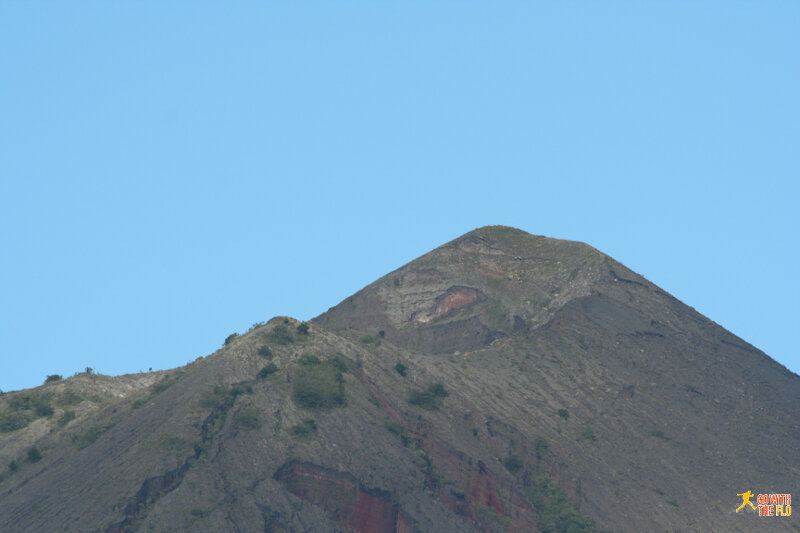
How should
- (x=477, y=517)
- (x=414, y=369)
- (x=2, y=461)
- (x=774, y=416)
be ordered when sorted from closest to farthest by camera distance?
(x=477, y=517) < (x=2, y=461) < (x=414, y=369) < (x=774, y=416)

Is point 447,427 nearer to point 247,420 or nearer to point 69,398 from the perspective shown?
point 247,420

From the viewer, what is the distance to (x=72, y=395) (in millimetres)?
157250

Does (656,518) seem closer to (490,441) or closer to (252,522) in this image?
(490,441)

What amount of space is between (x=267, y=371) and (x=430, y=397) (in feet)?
59.3

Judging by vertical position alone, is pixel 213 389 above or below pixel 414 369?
below

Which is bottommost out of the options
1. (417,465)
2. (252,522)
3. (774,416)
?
(252,522)

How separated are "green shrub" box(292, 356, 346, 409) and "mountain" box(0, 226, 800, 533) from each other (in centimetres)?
26

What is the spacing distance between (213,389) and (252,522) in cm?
2145

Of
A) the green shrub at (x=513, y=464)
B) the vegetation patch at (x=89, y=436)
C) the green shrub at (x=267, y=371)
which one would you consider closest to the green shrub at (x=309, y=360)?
the green shrub at (x=267, y=371)

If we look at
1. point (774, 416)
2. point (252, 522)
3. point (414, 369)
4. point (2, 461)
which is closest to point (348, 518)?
point (252, 522)

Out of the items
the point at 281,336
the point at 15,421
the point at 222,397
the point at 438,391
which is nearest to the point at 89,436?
the point at 222,397

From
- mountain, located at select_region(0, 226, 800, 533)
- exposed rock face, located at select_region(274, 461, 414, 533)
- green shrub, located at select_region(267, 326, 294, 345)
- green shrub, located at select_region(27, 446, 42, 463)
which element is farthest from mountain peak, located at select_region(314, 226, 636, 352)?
green shrub, located at select_region(27, 446, 42, 463)

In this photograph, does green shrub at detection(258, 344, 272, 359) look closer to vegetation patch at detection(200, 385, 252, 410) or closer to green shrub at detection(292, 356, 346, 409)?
green shrub at detection(292, 356, 346, 409)

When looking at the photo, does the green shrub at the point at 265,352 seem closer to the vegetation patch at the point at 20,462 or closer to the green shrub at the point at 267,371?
the green shrub at the point at 267,371
